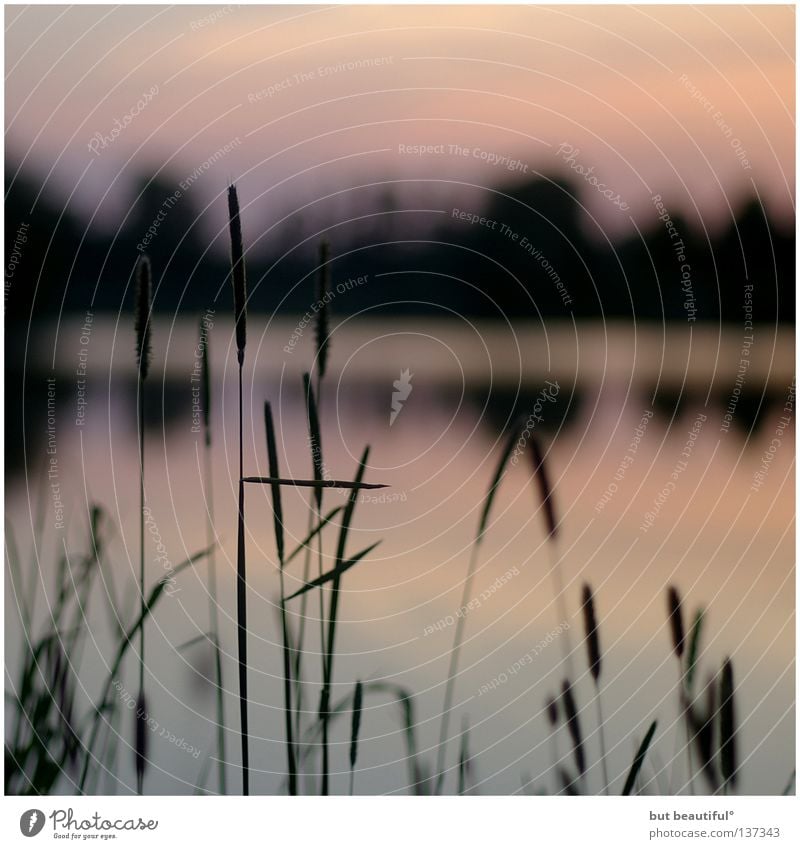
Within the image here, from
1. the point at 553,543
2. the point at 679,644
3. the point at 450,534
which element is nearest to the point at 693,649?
the point at 679,644

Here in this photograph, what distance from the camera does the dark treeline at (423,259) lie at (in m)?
1.88

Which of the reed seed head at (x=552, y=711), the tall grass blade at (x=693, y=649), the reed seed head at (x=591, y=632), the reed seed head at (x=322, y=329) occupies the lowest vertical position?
the reed seed head at (x=552, y=711)

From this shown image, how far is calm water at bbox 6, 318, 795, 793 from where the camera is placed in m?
1.87

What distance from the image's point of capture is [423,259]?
2039mm

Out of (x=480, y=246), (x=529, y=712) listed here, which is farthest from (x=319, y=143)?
(x=529, y=712)

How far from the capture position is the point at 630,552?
216cm

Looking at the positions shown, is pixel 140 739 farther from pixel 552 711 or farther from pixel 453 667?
pixel 552 711

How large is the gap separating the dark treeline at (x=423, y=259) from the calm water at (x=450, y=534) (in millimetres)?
78

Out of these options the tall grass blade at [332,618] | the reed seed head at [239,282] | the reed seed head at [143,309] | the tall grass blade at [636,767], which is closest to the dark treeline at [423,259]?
the reed seed head at [143,309]

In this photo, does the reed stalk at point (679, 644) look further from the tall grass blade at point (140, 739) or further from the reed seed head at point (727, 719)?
the tall grass blade at point (140, 739)

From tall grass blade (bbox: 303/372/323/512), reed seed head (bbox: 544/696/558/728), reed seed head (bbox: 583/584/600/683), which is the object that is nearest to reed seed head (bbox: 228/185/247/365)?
tall grass blade (bbox: 303/372/323/512)
